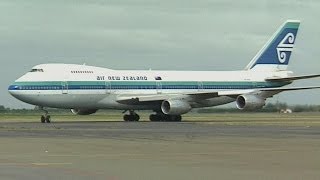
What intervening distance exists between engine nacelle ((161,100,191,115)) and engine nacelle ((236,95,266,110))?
12.4ft

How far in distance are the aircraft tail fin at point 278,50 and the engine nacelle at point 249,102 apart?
7.85 meters

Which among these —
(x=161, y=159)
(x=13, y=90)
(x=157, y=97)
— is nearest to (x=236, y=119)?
(x=157, y=97)

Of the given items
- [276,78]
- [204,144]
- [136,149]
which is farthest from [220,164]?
[276,78]

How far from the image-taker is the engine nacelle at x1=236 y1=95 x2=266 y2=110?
52.5 meters

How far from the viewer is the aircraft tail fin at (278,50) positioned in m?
60.9

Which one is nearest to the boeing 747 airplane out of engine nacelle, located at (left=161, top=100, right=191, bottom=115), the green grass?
engine nacelle, located at (left=161, top=100, right=191, bottom=115)

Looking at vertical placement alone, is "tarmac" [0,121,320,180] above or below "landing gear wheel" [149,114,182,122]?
above

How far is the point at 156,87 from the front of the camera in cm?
5450

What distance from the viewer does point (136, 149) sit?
2095cm

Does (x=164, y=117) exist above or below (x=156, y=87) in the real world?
below

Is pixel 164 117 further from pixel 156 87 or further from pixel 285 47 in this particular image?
pixel 285 47

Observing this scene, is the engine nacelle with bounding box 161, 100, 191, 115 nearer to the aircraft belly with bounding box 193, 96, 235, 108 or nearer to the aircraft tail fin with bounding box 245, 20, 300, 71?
the aircraft belly with bounding box 193, 96, 235, 108

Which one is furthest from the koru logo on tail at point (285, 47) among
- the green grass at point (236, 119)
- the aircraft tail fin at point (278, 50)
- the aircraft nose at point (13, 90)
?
the aircraft nose at point (13, 90)

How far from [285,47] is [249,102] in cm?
1086
